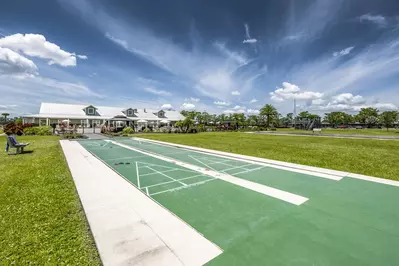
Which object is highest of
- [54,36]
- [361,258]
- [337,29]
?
[337,29]

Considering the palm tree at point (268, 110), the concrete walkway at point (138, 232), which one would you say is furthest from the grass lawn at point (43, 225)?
the palm tree at point (268, 110)

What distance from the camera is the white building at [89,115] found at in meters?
33.0

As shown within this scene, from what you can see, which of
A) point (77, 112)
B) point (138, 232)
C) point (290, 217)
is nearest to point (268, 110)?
point (77, 112)

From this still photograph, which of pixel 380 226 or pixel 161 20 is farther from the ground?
pixel 161 20

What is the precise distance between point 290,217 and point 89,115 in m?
44.7

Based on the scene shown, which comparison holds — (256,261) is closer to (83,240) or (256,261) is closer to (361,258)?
(361,258)

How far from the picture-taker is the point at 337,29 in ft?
51.3

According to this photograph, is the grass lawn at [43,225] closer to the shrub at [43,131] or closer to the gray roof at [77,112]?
the shrub at [43,131]

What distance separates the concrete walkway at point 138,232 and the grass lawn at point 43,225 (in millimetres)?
157

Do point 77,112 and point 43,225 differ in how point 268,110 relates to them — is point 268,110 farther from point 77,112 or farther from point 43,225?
point 43,225

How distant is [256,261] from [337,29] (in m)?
20.8

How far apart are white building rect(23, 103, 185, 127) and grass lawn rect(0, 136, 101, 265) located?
89.7ft

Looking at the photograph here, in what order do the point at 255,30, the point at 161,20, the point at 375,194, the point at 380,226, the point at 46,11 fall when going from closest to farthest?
the point at 380,226, the point at 375,194, the point at 46,11, the point at 161,20, the point at 255,30

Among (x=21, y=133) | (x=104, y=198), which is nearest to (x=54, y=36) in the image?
(x=21, y=133)
